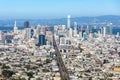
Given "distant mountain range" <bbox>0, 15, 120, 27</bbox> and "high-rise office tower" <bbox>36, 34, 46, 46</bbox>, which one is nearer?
"high-rise office tower" <bbox>36, 34, 46, 46</bbox>

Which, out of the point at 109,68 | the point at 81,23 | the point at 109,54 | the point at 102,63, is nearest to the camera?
the point at 109,68

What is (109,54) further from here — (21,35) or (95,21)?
(95,21)

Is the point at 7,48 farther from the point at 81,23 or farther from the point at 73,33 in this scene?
the point at 81,23

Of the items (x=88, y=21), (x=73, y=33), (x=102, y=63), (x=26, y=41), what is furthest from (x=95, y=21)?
A: (x=102, y=63)

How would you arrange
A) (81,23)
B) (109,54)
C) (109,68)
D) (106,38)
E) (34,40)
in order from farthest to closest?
(81,23), (106,38), (34,40), (109,54), (109,68)

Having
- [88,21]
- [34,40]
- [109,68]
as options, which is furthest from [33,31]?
[109,68]

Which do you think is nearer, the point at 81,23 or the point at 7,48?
the point at 7,48

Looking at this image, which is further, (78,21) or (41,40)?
(78,21)

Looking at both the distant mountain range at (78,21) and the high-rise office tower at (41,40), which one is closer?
the high-rise office tower at (41,40)

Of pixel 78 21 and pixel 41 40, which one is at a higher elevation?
pixel 78 21
